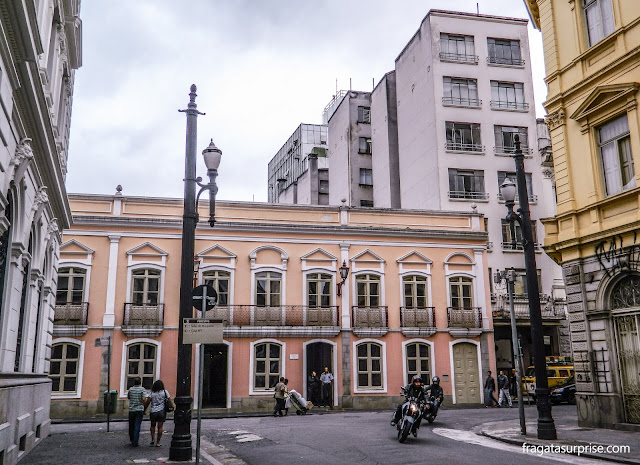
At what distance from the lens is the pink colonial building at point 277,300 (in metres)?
25.4

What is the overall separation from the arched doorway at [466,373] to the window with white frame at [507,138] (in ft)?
46.1

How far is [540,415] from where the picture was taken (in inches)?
539

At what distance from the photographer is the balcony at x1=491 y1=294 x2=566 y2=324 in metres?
34.6

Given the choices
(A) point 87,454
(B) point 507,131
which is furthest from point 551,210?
(A) point 87,454

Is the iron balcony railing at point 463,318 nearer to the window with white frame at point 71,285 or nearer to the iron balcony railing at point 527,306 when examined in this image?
the iron balcony railing at point 527,306

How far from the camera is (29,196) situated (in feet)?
36.3

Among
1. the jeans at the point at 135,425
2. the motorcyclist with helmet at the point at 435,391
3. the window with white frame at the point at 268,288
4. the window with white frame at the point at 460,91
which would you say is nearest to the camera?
the jeans at the point at 135,425

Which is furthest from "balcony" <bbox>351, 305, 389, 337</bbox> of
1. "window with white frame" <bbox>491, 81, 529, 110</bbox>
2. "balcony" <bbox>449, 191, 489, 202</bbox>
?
"window with white frame" <bbox>491, 81, 529, 110</bbox>

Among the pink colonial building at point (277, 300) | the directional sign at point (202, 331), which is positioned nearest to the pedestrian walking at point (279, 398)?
the pink colonial building at point (277, 300)

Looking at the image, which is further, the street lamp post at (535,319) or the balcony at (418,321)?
the balcony at (418,321)

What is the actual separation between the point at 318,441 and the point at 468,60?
29708mm

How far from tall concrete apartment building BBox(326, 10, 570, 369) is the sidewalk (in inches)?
753

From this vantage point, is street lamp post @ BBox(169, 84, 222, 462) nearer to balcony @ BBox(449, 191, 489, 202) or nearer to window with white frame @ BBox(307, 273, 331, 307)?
window with white frame @ BBox(307, 273, 331, 307)

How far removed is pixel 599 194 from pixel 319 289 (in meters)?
14.6
